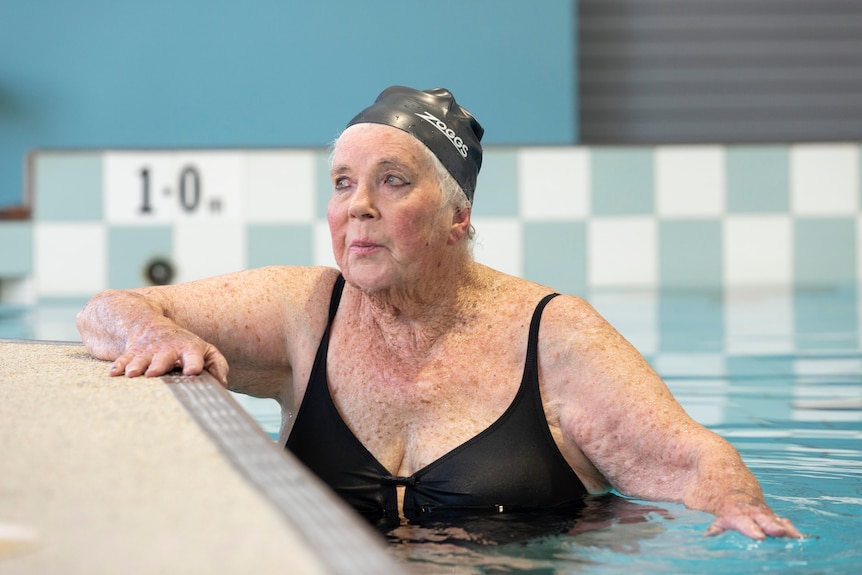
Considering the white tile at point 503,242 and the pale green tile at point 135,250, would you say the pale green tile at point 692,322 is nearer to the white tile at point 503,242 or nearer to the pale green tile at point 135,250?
the white tile at point 503,242

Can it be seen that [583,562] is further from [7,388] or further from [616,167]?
[616,167]

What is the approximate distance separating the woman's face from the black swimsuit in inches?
11.2

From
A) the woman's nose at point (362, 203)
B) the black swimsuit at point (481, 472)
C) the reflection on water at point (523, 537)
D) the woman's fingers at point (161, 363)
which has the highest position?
the woman's nose at point (362, 203)

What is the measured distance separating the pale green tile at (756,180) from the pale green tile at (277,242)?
7.28 feet

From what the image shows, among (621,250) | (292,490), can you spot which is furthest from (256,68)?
(292,490)

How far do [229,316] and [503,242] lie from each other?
12.6ft

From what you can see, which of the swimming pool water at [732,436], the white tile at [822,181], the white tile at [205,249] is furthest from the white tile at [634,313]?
the white tile at [205,249]

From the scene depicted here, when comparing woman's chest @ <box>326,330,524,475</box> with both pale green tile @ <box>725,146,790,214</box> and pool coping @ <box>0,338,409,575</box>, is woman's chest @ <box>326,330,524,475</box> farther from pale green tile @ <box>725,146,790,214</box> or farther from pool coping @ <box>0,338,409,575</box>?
pale green tile @ <box>725,146,790,214</box>

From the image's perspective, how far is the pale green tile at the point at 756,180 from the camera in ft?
20.6

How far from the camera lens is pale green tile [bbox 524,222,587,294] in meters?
6.15

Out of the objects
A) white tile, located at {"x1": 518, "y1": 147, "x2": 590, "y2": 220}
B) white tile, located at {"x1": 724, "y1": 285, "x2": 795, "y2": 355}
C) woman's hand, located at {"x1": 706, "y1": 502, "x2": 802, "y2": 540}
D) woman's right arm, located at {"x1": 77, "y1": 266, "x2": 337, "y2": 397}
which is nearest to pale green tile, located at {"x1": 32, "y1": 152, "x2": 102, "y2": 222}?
white tile, located at {"x1": 518, "y1": 147, "x2": 590, "y2": 220}

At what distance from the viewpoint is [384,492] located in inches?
87.0

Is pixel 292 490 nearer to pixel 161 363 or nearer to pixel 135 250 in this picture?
pixel 161 363

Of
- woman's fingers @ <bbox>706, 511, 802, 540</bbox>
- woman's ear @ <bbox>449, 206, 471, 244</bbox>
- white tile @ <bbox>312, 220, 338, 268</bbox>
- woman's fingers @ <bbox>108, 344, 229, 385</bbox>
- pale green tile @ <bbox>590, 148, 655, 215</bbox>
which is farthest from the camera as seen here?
pale green tile @ <bbox>590, 148, 655, 215</bbox>
